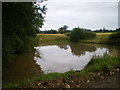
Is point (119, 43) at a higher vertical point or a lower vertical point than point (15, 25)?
lower

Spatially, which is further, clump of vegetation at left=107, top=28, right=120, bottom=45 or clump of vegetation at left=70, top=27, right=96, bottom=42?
clump of vegetation at left=70, top=27, right=96, bottom=42

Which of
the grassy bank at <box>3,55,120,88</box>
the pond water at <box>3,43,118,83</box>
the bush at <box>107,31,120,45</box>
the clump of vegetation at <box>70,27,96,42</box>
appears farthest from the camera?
the clump of vegetation at <box>70,27,96,42</box>

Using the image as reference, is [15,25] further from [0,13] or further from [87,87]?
[87,87]

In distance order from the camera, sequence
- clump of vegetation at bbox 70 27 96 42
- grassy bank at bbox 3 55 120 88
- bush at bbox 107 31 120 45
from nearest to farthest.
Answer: grassy bank at bbox 3 55 120 88
bush at bbox 107 31 120 45
clump of vegetation at bbox 70 27 96 42

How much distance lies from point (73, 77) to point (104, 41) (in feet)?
85.8

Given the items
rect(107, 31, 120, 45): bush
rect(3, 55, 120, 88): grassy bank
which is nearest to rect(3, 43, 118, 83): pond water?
rect(3, 55, 120, 88): grassy bank

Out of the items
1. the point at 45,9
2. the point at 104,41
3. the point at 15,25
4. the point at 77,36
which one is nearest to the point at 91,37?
the point at 77,36

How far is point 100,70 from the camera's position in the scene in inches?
210

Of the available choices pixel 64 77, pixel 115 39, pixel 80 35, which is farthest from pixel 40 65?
pixel 80 35

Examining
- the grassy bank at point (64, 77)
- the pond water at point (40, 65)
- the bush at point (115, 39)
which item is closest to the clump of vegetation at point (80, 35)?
the bush at point (115, 39)

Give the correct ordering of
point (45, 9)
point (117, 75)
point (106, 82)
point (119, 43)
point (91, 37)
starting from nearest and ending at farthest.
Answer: point (106, 82), point (117, 75), point (45, 9), point (119, 43), point (91, 37)

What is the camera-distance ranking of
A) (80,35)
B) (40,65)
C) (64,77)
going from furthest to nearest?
(80,35)
(40,65)
(64,77)

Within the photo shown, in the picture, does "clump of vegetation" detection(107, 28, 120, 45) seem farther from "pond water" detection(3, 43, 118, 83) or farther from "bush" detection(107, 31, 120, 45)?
"pond water" detection(3, 43, 118, 83)

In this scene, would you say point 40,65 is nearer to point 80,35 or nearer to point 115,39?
point 115,39
